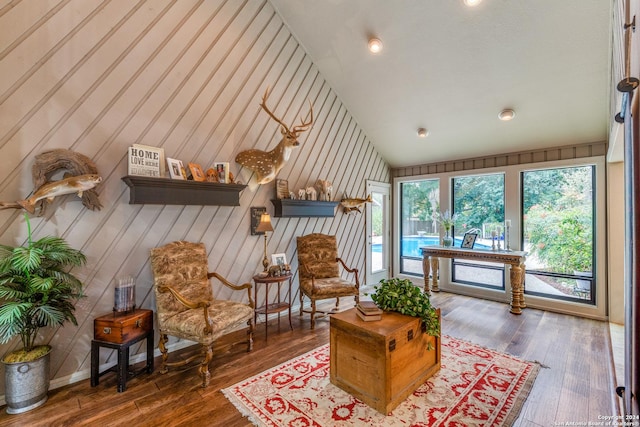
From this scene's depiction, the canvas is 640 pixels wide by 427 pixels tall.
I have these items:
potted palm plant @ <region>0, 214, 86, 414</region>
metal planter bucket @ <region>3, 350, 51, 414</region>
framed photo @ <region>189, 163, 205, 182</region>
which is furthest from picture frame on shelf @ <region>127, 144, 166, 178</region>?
metal planter bucket @ <region>3, 350, 51, 414</region>

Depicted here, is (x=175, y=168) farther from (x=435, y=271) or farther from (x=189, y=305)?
(x=435, y=271)

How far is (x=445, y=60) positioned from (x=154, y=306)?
4492 mm

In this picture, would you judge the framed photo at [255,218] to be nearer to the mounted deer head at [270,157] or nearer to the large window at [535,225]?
the mounted deer head at [270,157]

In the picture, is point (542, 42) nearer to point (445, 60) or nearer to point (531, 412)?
point (445, 60)

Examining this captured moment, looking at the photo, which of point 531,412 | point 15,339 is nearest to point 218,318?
point 15,339

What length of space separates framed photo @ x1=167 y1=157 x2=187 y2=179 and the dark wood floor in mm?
1905

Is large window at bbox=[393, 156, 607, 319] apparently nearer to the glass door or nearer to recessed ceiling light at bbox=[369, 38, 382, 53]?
the glass door

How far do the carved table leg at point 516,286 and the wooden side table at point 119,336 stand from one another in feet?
15.6

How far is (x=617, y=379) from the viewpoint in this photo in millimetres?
2416

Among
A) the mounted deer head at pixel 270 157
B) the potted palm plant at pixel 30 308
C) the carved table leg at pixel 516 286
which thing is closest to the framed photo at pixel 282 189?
the mounted deer head at pixel 270 157

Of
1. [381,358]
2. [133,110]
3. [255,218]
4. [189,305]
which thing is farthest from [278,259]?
[133,110]

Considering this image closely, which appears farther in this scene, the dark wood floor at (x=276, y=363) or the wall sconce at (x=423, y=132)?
the wall sconce at (x=423, y=132)

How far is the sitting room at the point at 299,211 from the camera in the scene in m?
2.12

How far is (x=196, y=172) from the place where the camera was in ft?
10.2
